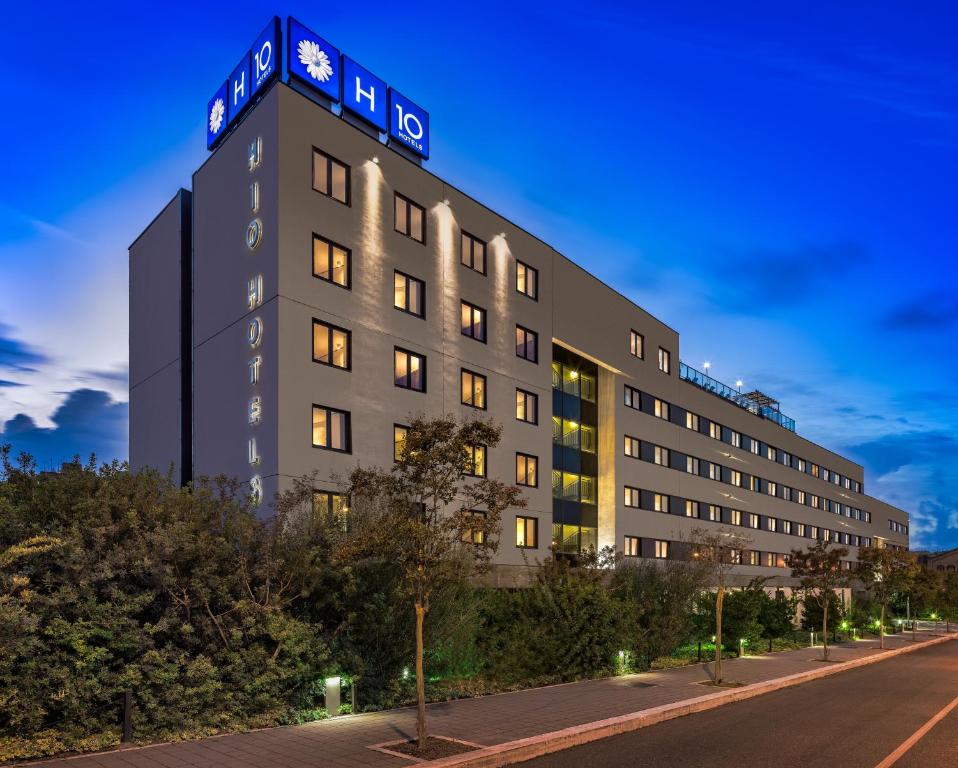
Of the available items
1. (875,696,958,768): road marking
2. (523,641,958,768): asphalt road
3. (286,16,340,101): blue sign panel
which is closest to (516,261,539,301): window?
(286,16,340,101): blue sign panel

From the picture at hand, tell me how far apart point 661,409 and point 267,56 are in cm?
3103

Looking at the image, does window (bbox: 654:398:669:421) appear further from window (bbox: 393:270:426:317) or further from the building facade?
window (bbox: 393:270:426:317)

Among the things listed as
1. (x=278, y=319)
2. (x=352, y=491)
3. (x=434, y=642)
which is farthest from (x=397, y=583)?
(x=278, y=319)

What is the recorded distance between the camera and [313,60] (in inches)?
1139

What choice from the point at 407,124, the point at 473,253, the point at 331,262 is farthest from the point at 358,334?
the point at 407,124

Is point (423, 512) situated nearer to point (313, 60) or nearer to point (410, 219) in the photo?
point (410, 219)

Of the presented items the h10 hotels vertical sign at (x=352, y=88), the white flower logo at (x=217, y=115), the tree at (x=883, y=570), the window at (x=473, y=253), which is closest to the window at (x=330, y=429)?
the window at (x=473, y=253)

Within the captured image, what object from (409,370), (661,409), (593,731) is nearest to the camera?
(593,731)

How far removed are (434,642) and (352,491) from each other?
570cm

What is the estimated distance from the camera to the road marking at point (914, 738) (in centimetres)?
1233

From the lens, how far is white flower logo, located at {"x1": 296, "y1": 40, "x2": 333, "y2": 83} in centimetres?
2855

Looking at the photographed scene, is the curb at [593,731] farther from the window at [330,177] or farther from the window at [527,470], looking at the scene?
the window at [330,177]

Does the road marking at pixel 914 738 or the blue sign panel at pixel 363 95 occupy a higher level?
the blue sign panel at pixel 363 95

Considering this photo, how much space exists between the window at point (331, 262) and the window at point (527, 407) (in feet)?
35.0
